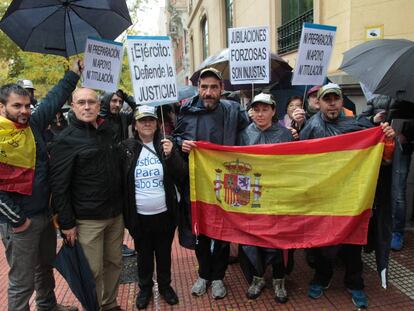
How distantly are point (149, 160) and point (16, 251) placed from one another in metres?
1.29

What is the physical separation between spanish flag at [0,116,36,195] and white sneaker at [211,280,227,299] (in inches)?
78.9

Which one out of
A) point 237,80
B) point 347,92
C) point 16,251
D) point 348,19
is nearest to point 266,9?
point 348,19

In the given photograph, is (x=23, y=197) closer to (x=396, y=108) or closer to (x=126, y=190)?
(x=126, y=190)

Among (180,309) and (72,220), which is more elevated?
(72,220)

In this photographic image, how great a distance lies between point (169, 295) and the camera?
A: 3.68m

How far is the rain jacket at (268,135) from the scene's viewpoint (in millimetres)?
3547

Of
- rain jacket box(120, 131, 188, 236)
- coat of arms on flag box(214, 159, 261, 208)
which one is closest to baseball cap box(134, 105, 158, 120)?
rain jacket box(120, 131, 188, 236)

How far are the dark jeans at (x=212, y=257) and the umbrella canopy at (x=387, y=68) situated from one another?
2.07 m

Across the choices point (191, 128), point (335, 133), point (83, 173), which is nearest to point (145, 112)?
point (191, 128)

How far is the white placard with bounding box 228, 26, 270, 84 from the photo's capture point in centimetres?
423

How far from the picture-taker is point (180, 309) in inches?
141

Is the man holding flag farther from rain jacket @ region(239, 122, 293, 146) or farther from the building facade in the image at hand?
the building facade

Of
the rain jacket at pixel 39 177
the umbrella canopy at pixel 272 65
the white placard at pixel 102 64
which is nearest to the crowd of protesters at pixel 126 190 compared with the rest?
the rain jacket at pixel 39 177

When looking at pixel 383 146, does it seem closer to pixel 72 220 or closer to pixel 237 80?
pixel 237 80
